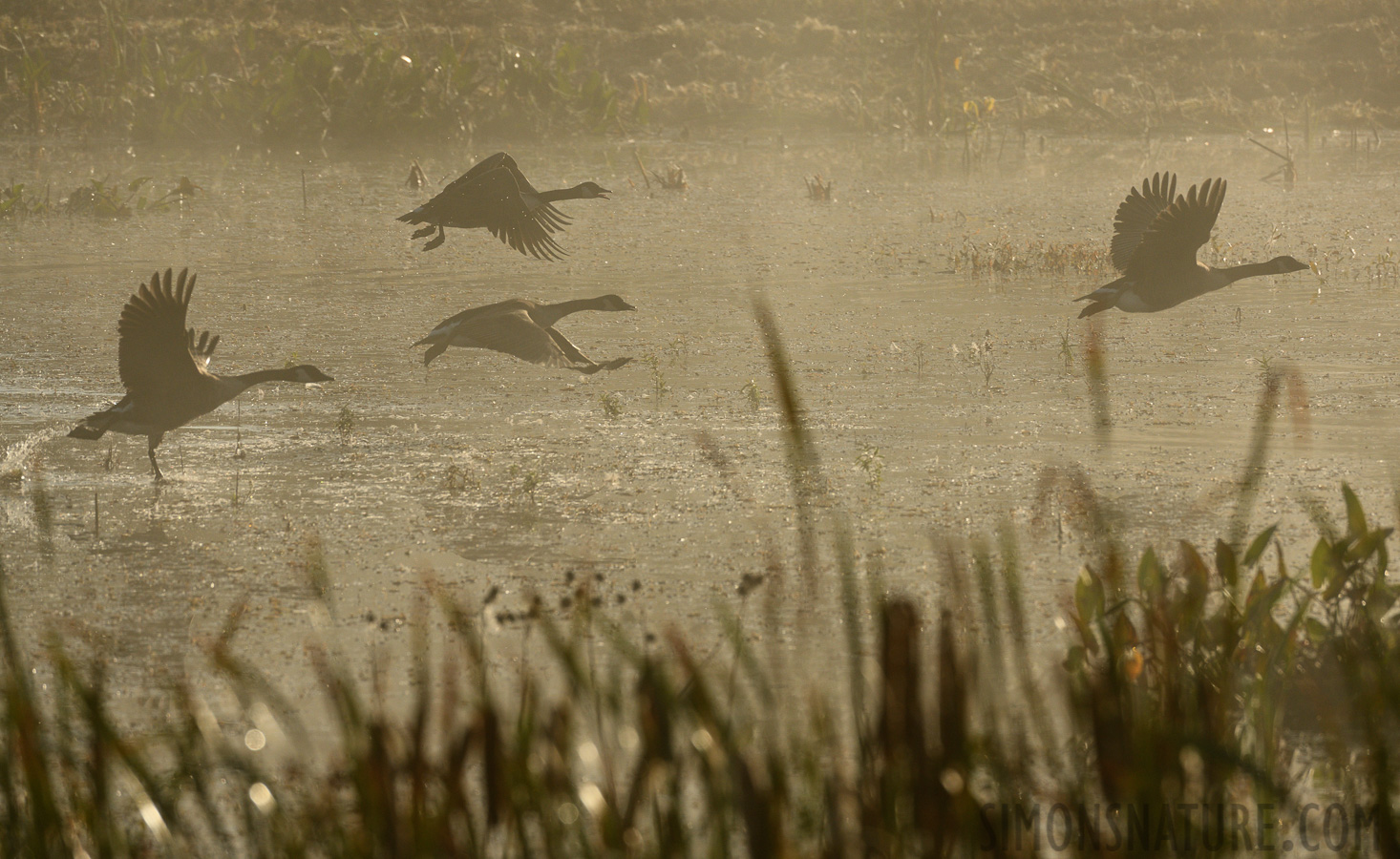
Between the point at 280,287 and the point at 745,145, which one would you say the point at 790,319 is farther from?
the point at 745,145

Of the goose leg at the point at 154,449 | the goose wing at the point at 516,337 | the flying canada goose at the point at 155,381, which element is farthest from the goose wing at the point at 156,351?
the goose wing at the point at 516,337

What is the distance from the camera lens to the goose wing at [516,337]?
727cm

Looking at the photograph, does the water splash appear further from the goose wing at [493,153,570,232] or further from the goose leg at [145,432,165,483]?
the goose wing at [493,153,570,232]

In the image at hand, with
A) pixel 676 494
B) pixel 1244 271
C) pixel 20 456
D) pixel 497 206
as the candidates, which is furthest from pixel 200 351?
pixel 1244 271

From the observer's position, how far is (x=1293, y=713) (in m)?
4.11

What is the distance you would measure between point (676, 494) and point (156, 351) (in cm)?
228

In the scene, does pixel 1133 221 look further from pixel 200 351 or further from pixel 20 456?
pixel 20 456

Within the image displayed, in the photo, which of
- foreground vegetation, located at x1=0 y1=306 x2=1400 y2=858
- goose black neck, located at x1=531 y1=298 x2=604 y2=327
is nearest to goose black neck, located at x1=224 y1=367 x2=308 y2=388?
goose black neck, located at x1=531 y1=298 x2=604 y2=327

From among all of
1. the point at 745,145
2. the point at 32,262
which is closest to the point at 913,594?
the point at 32,262

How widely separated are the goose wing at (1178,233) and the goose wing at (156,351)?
4.70 meters

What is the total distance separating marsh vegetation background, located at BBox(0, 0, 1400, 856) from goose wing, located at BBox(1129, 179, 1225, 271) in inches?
25.2

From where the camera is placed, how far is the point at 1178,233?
827 centimetres

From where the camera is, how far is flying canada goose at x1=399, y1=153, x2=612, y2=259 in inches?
344

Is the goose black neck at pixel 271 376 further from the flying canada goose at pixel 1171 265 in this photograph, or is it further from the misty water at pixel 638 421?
the flying canada goose at pixel 1171 265
